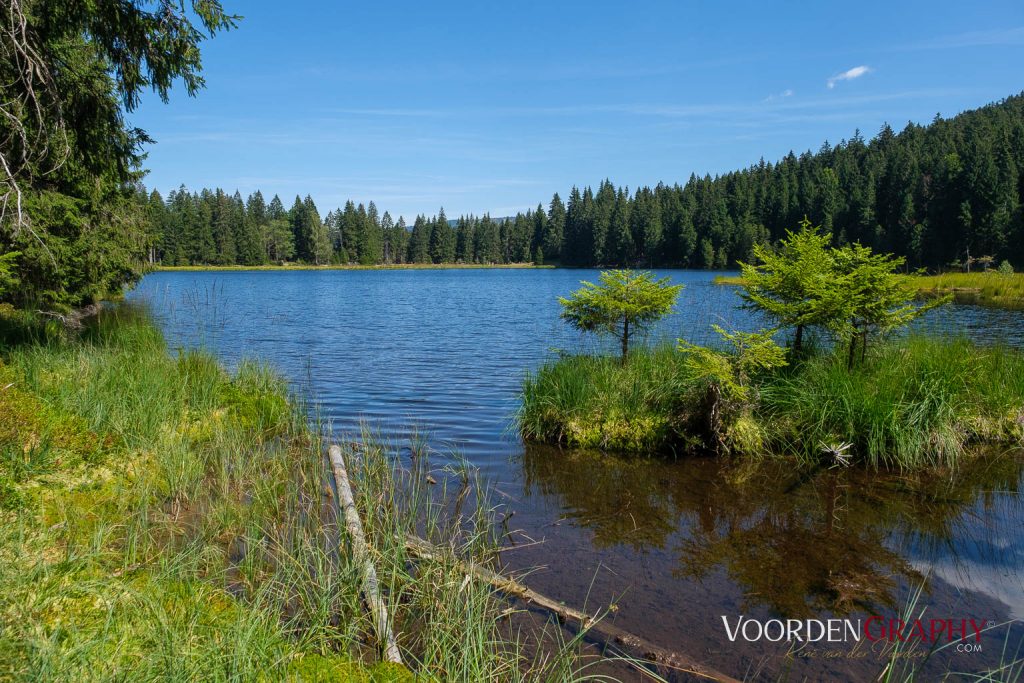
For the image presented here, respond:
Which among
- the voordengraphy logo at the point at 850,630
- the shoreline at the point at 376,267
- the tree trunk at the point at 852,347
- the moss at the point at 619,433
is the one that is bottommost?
the voordengraphy logo at the point at 850,630

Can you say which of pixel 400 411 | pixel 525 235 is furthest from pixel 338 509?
pixel 525 235

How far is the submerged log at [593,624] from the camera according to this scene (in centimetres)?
411

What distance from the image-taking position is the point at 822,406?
8180 millimetres

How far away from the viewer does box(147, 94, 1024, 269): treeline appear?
68250 millimetres

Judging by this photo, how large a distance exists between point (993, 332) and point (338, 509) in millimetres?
16604

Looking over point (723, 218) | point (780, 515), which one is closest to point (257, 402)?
point (780, 515)

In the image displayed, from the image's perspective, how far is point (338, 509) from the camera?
5.70 metres

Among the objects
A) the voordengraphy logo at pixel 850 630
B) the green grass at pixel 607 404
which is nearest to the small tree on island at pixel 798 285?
the green grass at pixel 607 404

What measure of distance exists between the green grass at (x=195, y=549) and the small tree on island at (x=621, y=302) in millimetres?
3656

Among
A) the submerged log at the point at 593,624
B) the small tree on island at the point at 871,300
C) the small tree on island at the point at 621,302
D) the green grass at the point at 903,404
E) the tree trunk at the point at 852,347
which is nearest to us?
the submerged log at the point at 593,624

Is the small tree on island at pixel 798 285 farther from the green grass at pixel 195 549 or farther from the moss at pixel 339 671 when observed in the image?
the moss at pixel 339 671

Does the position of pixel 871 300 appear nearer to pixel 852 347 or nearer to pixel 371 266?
pixel 852 347

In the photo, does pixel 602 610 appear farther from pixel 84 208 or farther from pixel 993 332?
pixel 84 208

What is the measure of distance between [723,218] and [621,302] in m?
101
